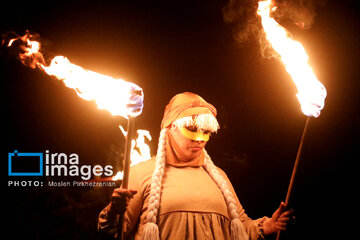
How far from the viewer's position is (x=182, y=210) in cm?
250

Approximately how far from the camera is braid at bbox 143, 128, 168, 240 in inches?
92.1

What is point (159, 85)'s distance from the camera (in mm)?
4312

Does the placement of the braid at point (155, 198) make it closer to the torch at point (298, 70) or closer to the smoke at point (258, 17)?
the torch at point (298, 70)

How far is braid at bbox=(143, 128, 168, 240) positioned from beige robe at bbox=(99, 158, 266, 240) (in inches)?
3.4

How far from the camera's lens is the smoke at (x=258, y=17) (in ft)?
12.5

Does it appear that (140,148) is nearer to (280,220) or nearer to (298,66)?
(280,220)

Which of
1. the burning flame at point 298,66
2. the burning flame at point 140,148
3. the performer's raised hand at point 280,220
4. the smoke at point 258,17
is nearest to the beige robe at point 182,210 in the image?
the performer's raised hand at point 280,220

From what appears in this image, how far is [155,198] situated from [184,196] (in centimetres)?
28

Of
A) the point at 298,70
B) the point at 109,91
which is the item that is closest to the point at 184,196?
the point at 109,91

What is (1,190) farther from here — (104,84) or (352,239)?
(352,239)

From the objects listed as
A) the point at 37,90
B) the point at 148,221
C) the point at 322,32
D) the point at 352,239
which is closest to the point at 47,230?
the point at 37,90

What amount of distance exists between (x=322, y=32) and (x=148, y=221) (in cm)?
353

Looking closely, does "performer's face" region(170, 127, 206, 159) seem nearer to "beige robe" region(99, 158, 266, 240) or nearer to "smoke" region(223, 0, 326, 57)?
"beige robe" region(99, 158, 266, 240)

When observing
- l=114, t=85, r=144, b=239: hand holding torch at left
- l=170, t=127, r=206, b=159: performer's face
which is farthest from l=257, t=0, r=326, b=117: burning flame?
l=114, t=85, r=144, b=239: hand holding torch at left
